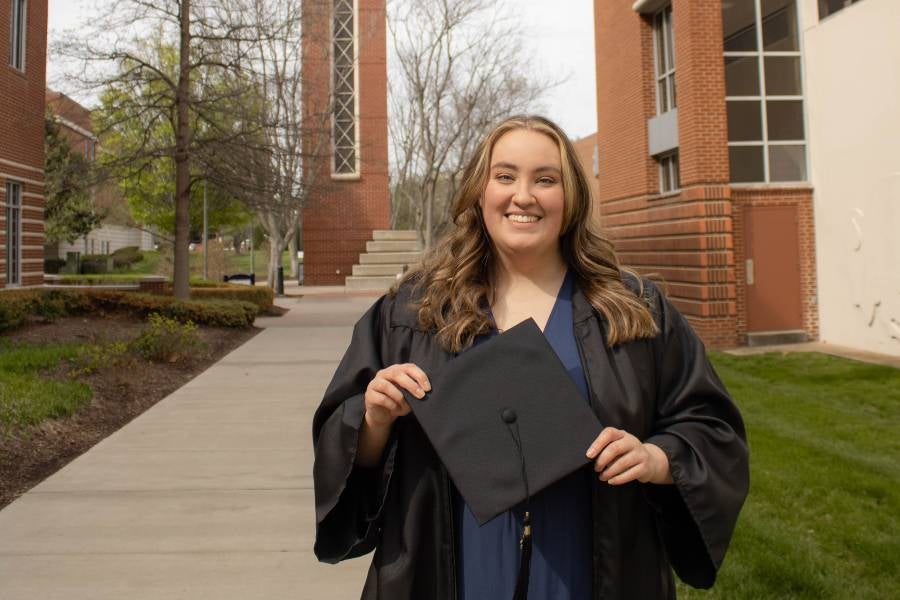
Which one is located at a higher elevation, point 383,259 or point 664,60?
point 664,60

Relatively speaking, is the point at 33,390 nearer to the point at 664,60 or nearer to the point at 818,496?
the point at 818,496

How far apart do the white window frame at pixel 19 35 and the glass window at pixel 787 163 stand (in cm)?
1622

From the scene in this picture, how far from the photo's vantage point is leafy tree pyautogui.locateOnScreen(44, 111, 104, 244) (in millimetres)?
16250

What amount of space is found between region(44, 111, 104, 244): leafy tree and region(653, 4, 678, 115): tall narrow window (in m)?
12.0

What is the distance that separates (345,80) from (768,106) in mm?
22332

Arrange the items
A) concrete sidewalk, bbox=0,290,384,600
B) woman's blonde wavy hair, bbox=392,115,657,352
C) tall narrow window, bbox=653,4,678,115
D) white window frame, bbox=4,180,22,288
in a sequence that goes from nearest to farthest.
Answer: woman's blonde wavy hair, bbox=392,115,657,352 < concrete sidewalk, bbox=0,290,384,600 < tall narrow window, bbox=653,4,678,115 < white window frame, bbox=4,180,22,288

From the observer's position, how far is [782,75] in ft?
49.4

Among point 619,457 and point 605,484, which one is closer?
point 619,457

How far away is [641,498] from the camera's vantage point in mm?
1852

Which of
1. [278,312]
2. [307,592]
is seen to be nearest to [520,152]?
[307,592]

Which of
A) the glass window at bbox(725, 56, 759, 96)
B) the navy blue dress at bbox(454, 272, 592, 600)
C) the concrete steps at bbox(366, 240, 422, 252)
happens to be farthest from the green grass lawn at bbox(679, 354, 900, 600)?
the concrete steps at bbox(366, 240, 422, 252)

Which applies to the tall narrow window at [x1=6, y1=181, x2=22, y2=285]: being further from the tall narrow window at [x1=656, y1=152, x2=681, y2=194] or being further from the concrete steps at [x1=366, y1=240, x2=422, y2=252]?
the concrete steps at [x1=366, y1=240, x2=422, y2=252]

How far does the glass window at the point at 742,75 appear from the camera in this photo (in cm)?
1528

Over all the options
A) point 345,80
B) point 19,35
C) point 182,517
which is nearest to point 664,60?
point 19,35
